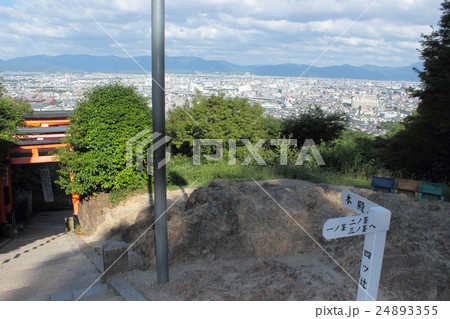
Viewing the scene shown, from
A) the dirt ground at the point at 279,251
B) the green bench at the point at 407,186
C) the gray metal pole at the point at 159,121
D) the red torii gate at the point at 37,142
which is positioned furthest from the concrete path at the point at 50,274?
the green bench at the point at 407,186

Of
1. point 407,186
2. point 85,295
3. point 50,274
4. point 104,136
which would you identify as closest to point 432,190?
point 407,186

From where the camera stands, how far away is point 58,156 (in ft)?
30.9

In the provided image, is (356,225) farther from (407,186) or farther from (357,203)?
(407,186)

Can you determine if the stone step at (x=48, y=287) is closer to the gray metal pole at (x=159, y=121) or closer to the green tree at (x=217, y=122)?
the gray metal pole at (x=159, y=121)

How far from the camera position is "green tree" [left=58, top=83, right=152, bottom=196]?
8.78 meters

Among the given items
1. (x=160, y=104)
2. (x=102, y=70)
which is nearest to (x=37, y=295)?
(x=160, y=104)

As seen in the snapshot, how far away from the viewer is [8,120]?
9.88 m

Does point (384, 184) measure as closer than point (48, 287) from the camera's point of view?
No

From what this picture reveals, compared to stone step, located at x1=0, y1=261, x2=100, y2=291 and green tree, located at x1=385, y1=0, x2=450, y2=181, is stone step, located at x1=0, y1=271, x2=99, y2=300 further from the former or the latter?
green tree, located at x1=385, y1=0, x2=450, y2=181

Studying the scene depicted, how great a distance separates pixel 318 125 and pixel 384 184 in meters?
10.3

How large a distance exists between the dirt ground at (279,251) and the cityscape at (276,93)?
956 centimetres

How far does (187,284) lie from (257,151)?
39.4ft

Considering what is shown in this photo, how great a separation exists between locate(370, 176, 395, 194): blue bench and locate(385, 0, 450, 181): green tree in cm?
391

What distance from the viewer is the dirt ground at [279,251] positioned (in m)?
4.08
